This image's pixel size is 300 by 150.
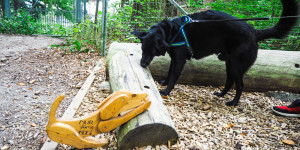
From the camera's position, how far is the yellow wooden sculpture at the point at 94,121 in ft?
5.10

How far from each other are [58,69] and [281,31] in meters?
4.28

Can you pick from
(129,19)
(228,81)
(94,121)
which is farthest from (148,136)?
(129,19)

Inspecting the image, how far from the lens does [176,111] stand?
2.67 metres

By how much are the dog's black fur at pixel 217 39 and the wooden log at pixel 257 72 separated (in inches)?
18.8

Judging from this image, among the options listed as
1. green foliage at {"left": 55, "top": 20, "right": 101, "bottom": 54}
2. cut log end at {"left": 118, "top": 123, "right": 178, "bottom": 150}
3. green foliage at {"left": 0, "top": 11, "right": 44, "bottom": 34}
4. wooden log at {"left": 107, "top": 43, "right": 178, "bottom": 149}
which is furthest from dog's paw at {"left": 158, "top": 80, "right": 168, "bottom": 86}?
green foliage at {"left": 0, "top": 11, "right": 44, "bottom": 34}

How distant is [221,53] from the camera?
10.3ft

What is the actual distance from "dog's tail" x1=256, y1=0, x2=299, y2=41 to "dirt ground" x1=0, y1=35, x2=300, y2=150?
45.1 inches

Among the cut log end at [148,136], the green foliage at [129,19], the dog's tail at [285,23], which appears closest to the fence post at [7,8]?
the green foliage at [129,19]

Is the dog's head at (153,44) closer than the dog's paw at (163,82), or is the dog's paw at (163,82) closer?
the dog's head at (153,44)

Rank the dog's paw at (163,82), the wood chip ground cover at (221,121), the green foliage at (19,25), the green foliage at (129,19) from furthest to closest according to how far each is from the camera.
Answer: the green foliage at (19,25)
the green foliage at (129,19)
the dog's paw at (163,82)
the wood chip ground cover at (221,121)

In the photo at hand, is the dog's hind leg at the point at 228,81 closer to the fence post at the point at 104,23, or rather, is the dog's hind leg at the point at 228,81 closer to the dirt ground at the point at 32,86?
the dirt ground at the point at 32,86

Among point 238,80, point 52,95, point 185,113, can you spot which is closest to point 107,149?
point 185,113

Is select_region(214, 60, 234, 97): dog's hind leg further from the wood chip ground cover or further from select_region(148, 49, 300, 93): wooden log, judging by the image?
select_region(148, 49, 300, 93): wooden log

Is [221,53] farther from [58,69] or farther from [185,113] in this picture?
[58,69]
